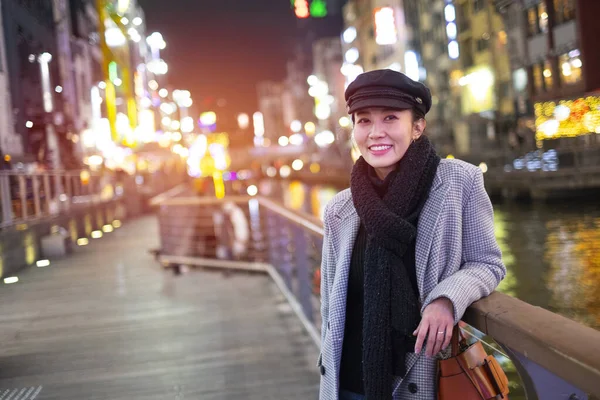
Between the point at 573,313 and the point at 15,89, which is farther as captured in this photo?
the point at 573,313

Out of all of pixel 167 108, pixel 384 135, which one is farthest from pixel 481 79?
pixel 167 108

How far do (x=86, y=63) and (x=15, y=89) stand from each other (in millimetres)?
40728

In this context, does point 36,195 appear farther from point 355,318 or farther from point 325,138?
point 325,138

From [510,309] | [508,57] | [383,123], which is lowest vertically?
[510,309]

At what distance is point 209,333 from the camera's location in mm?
6844

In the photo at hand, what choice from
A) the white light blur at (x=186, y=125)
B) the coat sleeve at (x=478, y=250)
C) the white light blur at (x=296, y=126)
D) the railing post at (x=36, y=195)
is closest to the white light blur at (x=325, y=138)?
the white light blur at (x=186, y=125)

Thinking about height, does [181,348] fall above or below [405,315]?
below

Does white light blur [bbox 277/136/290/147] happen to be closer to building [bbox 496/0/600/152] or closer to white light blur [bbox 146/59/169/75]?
white light blur [bbox 146/59/169/75]

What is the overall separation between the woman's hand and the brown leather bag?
6 cm

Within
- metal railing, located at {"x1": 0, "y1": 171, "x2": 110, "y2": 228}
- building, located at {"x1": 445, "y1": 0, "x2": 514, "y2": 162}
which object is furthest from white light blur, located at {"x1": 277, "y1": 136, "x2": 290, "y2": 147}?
metal railing, located at {"x1": 0, "y1": 171, "x2": 110, "y2": 228}

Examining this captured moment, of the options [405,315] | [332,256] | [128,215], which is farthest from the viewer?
[128,215]

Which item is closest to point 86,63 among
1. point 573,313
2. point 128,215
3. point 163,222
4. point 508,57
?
point 128,215

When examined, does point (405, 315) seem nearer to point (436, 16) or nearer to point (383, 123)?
point (383, 123)

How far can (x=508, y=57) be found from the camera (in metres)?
40.3
